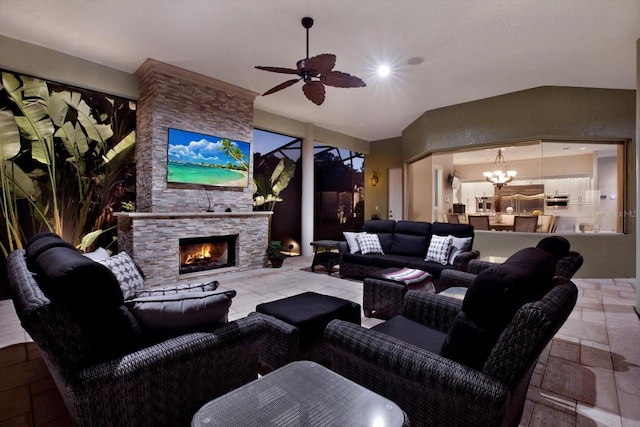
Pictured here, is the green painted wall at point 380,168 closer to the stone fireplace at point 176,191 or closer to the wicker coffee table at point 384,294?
the stone fireplace at point 176,191

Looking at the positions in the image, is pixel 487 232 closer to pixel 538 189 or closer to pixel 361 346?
pixel 538 189

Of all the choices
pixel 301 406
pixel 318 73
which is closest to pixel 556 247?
pixel 301 406

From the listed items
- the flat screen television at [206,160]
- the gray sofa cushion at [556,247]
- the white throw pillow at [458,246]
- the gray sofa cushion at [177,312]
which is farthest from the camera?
the flat screen television at [206,160]

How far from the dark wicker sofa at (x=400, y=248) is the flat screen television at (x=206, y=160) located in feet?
7.72

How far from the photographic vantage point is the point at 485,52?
13.4 feet

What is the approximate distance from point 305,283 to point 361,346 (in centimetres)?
339

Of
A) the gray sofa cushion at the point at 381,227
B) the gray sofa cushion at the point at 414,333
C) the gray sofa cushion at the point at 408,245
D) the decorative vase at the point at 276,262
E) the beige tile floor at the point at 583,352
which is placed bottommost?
the beige tile floor at the point at 583,352

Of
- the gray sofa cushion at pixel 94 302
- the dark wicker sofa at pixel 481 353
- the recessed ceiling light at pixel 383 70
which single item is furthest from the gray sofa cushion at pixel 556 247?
the recessed ceiling light at pixel 383 70

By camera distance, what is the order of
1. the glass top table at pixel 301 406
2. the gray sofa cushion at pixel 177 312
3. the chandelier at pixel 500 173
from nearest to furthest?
the glass top table at pixel 301 406
the gray sofa cushion at pixel 177 312
the chandelier at pixel 500 173

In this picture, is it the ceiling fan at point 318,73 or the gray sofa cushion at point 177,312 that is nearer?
the gray sofa cushion at point 177,312

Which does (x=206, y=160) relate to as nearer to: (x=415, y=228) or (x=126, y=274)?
(x=126, y=274)

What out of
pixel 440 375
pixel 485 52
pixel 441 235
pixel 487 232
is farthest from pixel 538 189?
pixel 440 375

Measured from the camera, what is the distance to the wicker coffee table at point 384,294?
3.05 m

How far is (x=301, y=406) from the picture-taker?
1146 mm
